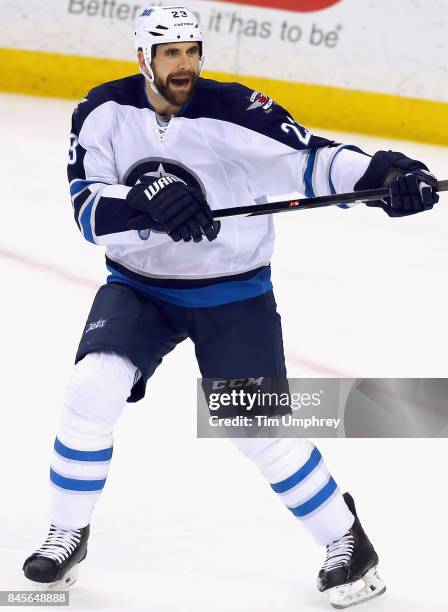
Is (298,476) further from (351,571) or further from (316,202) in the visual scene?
(316,202)

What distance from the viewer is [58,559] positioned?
2.98 meters

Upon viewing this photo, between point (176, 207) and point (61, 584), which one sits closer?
point (176, 207)

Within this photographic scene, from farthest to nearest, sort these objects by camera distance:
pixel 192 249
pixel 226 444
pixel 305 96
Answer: pixel 305 96 → pixel 226 444 → pixel 192 249

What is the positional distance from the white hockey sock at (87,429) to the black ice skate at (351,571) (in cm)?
51

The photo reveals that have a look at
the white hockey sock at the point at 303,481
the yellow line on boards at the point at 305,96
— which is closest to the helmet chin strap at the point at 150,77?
the white hockey sock at the point at 303,481

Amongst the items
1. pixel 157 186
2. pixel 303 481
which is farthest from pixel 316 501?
pixel 157 186

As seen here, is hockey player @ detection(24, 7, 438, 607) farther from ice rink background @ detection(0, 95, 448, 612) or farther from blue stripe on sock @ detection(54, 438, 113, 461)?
ice rink background @ detection(0, 95, 448, 612)

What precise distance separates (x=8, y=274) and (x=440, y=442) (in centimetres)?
184

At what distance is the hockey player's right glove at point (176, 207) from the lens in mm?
2850

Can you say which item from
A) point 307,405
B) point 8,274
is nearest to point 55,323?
point 8,274

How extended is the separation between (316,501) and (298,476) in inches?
2.7

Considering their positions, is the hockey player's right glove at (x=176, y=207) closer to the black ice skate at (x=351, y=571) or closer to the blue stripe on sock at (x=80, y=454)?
the blue stripe on sock at (x=80, y=454)

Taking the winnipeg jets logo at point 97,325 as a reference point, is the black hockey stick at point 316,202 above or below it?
above

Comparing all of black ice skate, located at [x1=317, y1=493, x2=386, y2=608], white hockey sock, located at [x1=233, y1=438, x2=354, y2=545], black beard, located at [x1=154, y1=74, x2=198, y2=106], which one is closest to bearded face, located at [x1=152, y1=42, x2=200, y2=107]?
black beard, located at [x1=154, y1=74, x2=198, y2=106]
